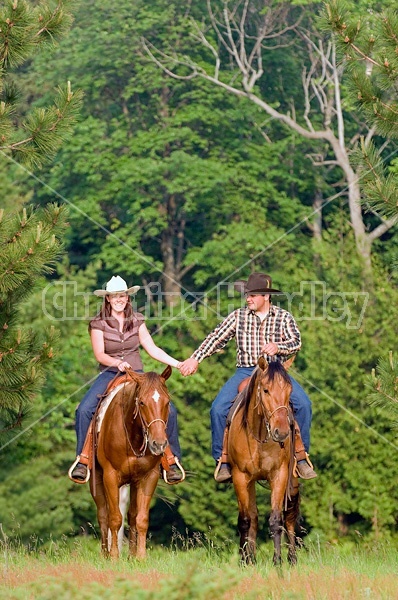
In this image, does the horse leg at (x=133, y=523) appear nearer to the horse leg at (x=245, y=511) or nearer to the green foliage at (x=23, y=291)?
the horse leg at (x=245, y=511)

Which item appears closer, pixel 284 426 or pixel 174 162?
pixel 284 426

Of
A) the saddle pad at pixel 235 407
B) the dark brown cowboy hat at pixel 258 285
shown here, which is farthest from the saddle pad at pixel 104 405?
the dark brown cowboy hat at pixel 258 285

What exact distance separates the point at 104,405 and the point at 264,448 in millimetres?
1665

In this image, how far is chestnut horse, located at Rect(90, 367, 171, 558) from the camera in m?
11.4

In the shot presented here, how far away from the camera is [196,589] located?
7301mm

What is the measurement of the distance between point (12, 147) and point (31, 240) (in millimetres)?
1272

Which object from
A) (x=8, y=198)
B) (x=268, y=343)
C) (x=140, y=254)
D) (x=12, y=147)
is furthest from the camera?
(x=140, y=254)

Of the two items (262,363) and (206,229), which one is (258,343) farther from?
(206,229)

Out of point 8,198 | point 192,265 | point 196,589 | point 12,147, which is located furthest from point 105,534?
point 192,265

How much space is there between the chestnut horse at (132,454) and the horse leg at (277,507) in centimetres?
109

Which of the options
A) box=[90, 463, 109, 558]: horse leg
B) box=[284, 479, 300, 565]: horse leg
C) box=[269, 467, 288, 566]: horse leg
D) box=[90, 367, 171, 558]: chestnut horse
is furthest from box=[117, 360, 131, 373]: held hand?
box=[284, 479, 300, 565]: horse leg

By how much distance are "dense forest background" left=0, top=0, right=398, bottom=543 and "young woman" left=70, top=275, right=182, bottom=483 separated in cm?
1720

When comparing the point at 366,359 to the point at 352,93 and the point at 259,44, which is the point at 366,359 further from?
the point at 352,93

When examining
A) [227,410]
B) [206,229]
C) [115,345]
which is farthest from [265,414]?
[206,229]
